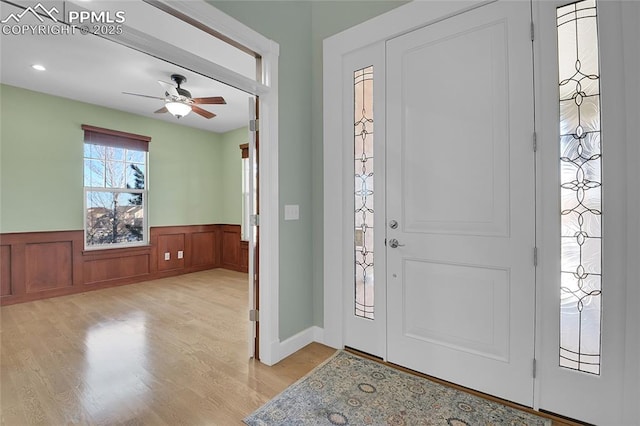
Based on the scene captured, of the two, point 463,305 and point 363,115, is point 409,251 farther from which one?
point 363,115

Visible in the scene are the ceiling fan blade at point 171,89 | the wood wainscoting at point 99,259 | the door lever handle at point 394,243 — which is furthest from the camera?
the wood wainscoting at point 99,259

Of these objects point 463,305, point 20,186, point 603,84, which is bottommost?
point 463,305

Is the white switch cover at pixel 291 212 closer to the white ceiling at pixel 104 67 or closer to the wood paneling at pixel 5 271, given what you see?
the white ceiling at pixel 104 67

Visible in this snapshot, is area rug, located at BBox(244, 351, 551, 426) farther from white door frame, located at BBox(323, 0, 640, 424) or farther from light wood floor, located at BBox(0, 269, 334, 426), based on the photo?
white door frame, located at BBox(323, 0, 640, 424)

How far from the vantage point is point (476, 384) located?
1.88 meters

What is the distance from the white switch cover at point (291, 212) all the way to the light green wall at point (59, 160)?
3745 millimetres

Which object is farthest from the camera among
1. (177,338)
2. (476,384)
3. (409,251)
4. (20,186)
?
(20,186)

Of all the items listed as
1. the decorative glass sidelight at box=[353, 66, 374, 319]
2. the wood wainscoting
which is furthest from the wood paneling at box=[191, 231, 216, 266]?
the decorative glass sidelight at box=[353, 66, 374, 319]

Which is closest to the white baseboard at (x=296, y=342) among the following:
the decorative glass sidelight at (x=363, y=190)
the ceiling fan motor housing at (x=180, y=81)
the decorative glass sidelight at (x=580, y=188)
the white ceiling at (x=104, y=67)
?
the decorative glass sidelight at (x=363, y=190)

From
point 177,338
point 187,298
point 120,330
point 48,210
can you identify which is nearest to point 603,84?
point 177,338

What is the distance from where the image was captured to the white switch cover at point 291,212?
2381 mm

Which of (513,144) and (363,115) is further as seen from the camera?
(363,115)

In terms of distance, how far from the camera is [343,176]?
2.41m

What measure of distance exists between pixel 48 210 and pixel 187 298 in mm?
2225
